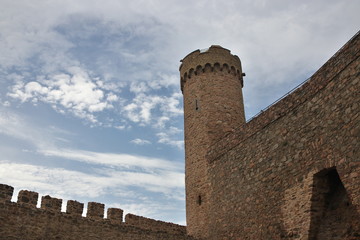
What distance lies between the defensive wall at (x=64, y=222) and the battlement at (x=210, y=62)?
774cm

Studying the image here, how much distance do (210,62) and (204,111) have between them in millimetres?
2692

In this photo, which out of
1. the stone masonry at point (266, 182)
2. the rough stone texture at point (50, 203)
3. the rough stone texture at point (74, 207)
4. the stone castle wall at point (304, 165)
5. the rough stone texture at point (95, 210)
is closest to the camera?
the stone castle wall at point (304, 165)

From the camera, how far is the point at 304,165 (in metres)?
9.55

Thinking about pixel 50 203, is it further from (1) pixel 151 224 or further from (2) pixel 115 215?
(1) pixel 151 224

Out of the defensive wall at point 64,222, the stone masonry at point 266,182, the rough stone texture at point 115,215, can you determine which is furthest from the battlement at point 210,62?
the rough stone texture at point 115,215

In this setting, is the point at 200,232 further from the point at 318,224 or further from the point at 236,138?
the point at 318,224

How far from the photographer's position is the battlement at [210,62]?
17484 mm

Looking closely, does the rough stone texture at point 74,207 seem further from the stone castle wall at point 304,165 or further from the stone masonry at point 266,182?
the stone castle wall at point 304,165

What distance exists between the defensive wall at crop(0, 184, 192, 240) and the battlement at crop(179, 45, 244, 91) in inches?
305

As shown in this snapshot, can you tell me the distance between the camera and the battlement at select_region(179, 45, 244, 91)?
17484 mm

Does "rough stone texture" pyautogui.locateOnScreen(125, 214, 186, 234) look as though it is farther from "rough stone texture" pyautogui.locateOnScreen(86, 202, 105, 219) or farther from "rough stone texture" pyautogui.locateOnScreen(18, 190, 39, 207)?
"rough stone texture" pyautogui.locateOnScreen(18, 190, 39, 207)

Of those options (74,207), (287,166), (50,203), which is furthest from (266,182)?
(50,203)

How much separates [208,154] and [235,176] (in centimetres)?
234

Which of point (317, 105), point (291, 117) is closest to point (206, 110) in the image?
point (291, 117)
